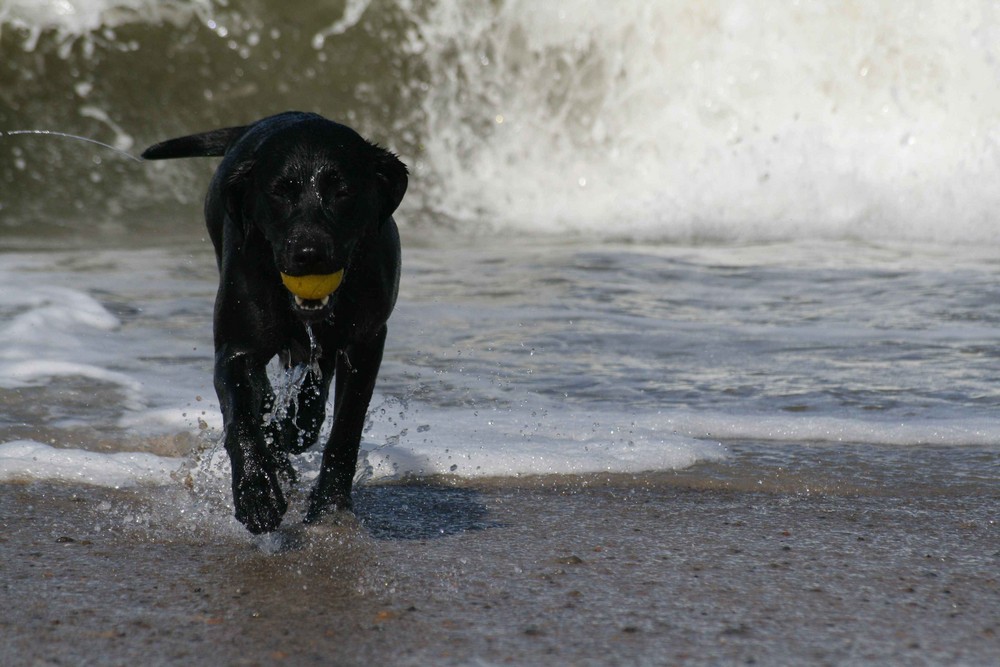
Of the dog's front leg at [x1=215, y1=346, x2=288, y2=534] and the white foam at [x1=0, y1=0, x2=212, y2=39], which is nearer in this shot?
the dog's front leg at [x1=215, y1=346, x2=288, y2=534]

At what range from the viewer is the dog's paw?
3133 mm

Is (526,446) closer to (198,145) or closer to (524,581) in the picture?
(524,581)

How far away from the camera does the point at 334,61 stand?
528 inches

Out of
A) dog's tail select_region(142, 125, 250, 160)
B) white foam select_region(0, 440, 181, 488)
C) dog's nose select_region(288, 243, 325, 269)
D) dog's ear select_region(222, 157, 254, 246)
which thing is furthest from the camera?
dog's tail select_region(142, 125, 250, 160)

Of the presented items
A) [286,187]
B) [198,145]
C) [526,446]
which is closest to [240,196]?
[286,187]

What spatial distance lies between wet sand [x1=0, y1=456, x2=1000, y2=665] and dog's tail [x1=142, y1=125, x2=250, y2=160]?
106 cm

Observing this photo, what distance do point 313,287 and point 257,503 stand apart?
22.2 inches

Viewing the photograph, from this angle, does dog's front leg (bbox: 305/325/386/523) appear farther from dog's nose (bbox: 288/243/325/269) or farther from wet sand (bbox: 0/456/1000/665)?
dog's nose (bbox: 288/243/325/269)

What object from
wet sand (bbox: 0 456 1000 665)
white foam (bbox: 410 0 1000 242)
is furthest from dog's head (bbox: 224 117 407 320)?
white foam (bbox: 410 0 1000 242)

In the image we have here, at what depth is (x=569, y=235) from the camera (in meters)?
11.0

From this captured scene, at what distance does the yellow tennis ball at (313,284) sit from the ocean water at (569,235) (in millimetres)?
767

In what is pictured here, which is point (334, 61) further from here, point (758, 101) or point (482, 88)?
point (758, 101)

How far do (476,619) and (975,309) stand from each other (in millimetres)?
4908

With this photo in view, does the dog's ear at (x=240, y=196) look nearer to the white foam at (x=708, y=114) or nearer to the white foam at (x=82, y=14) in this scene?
the white foam at (x=708, y=114)
